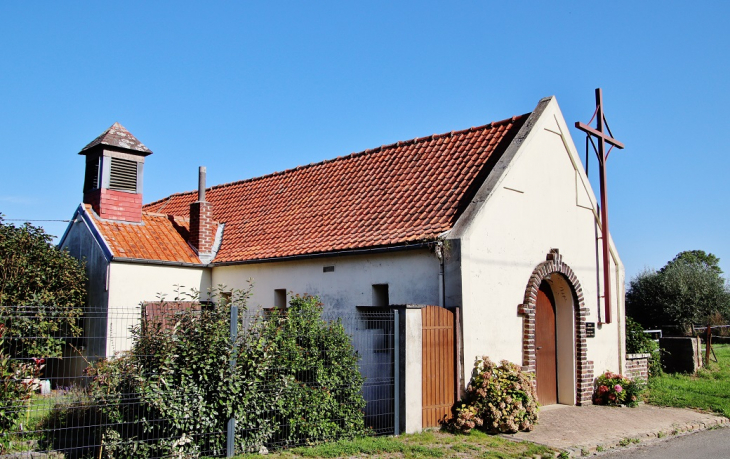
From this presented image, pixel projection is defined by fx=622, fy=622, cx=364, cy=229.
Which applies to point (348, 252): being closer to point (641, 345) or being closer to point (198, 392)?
point (198, 392)

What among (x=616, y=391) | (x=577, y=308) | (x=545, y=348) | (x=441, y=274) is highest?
(x=441, y=274)

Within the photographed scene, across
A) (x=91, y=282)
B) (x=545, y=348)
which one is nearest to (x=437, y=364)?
(x=545, y=348)

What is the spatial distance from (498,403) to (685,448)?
10.1 feet

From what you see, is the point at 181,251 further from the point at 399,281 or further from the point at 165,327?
the point at 165,327

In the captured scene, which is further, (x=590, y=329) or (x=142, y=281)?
(x=142, y=281)

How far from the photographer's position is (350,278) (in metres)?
13.4

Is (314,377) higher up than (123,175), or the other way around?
(123,175)

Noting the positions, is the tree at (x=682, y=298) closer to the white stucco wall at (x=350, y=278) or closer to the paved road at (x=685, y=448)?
the paved road at (x=685, y=448)

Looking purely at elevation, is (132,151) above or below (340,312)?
above

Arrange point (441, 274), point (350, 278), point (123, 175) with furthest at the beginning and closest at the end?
1. point (123, 175)
2. point (350, 278)
3. point (441, 274)

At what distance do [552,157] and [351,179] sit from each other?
5.33 metres

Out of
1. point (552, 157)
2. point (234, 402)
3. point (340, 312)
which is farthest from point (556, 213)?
point (234, 402)

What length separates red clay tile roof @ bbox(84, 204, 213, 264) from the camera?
16.2 meters

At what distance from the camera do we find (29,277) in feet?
46.6
